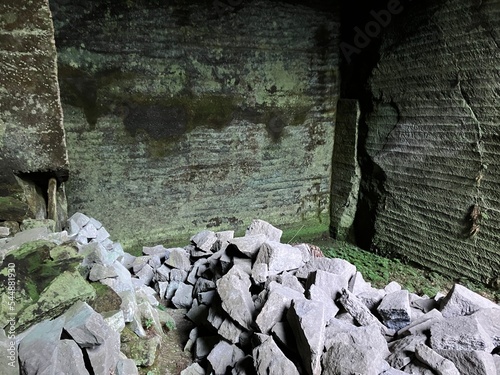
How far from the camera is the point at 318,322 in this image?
165 cm

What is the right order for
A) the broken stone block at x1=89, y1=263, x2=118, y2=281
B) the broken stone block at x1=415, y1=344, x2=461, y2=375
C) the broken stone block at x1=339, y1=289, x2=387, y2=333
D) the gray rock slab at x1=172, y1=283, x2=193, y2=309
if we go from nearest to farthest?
the broken stone block at x1=415, y1=344, x2=461, y2=375, the broken stone block at x1=339, y1=289, x2=387, y2=333, the broken stone block at x1=89, y1=263, x2=118, y2=281, the gray rock slab at x1=172, y1=283, x2=193, y2=309

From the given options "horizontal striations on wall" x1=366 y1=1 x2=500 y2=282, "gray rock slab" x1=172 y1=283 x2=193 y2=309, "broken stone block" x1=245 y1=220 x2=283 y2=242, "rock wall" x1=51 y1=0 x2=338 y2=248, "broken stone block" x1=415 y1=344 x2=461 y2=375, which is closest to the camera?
"broken stone block" x1=415 y1=344 x2=461 y2=375

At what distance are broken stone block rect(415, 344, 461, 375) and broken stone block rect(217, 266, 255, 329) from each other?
32.1 inches

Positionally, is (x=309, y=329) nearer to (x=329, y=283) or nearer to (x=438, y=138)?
(x=329, y=283)

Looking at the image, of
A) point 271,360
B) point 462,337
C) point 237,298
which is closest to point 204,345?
point 237,298

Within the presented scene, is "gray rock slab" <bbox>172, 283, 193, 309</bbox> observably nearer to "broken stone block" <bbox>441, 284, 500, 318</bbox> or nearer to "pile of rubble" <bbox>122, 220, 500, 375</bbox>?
"pile of rubble" <bbox>122, 220, 500, 375</bbox>

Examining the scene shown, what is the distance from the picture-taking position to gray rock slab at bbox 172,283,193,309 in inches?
105

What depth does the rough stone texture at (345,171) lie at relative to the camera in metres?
4.23

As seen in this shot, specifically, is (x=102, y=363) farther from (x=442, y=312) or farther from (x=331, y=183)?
(x=331, y=183)

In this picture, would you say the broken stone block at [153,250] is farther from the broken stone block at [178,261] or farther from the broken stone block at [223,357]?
the broken stone block at [223,357]

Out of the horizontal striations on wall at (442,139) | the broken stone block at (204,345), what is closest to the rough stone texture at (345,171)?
the horizontal striations on wall at (442,139)

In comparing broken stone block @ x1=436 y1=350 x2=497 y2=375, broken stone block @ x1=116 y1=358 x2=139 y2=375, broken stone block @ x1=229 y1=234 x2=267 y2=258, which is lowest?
broken stone block @ x1=116 y1=358 x2=139 y2=375

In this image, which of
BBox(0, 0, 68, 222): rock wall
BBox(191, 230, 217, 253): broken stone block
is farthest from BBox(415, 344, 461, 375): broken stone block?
BBox(0, 0, 68, 222): rock wall

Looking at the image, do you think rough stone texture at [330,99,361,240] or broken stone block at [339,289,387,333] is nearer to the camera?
broken stone block at [339,289,387,333]
